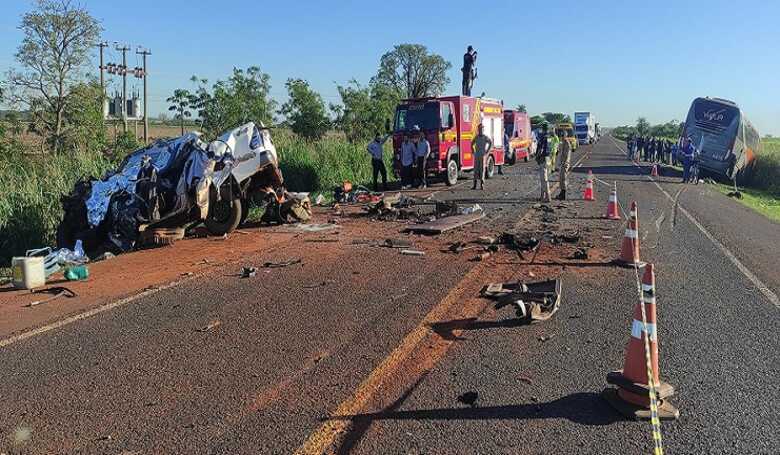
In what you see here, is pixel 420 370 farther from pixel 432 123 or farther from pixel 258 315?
pixel 432 123

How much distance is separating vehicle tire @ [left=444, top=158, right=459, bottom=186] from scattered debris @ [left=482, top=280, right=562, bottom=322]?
13.0 meters

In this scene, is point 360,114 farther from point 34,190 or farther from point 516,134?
point 34,190

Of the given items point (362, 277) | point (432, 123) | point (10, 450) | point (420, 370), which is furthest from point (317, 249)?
point (432, 123)

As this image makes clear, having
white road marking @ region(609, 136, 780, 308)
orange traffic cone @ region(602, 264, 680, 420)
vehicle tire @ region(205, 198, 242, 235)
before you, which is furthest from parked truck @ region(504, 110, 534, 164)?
orange traffic cone @ region(602, 264, 680, 420)

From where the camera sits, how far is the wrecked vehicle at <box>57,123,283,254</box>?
1041cm

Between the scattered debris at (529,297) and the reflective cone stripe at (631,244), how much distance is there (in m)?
2.00

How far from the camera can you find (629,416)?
13.0 ft

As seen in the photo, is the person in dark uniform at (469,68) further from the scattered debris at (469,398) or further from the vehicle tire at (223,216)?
the scattered debris at (469,398)

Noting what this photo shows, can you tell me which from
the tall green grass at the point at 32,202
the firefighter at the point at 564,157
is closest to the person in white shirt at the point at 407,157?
the firefighter at the point at 564,157

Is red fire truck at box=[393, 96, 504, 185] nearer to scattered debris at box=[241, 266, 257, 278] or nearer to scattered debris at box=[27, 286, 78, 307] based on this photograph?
scattered debris at box=[241, 266, 257, 278]

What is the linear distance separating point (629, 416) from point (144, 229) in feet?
28.9

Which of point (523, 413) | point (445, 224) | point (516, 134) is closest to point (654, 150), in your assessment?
point (516, 134)

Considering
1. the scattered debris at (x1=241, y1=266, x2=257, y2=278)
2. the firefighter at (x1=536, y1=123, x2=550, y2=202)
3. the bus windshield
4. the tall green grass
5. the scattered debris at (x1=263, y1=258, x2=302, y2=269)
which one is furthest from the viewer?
the bus windshield

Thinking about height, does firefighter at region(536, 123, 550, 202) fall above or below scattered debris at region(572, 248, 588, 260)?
above
